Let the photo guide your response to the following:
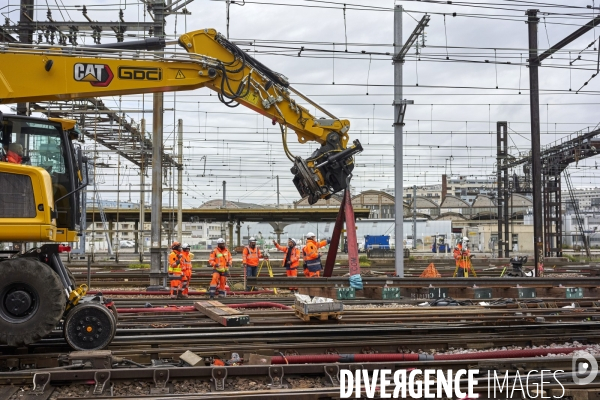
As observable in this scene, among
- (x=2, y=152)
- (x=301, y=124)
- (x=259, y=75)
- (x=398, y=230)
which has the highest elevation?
(x=259, y=75)

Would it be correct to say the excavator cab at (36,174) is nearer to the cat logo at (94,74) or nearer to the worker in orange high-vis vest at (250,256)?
the cat logo at (94,74)

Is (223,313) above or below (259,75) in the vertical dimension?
below

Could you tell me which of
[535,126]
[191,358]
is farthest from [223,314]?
[535,126]

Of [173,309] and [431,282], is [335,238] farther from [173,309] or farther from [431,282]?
[173,309]

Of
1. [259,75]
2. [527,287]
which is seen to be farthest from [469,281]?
[259,75]

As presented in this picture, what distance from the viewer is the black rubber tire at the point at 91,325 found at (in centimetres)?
788

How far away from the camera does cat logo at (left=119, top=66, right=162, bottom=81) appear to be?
9.20 meters

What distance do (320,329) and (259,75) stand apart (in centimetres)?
468

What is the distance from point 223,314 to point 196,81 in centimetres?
409

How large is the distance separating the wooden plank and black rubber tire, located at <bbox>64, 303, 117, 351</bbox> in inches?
88.1

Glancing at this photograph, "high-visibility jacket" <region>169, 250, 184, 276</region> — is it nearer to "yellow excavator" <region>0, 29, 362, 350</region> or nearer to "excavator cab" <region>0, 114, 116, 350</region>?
"yellow excavator" <region>0, 29, 362, 350</region>

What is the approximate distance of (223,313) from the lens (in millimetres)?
10203

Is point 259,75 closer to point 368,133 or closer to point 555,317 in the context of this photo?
point 555,317

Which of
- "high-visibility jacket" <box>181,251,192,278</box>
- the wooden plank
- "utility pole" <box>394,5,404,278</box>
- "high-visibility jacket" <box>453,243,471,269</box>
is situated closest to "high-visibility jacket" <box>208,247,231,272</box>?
"high-visibility jacket" <box>181,251,192,278</box>
